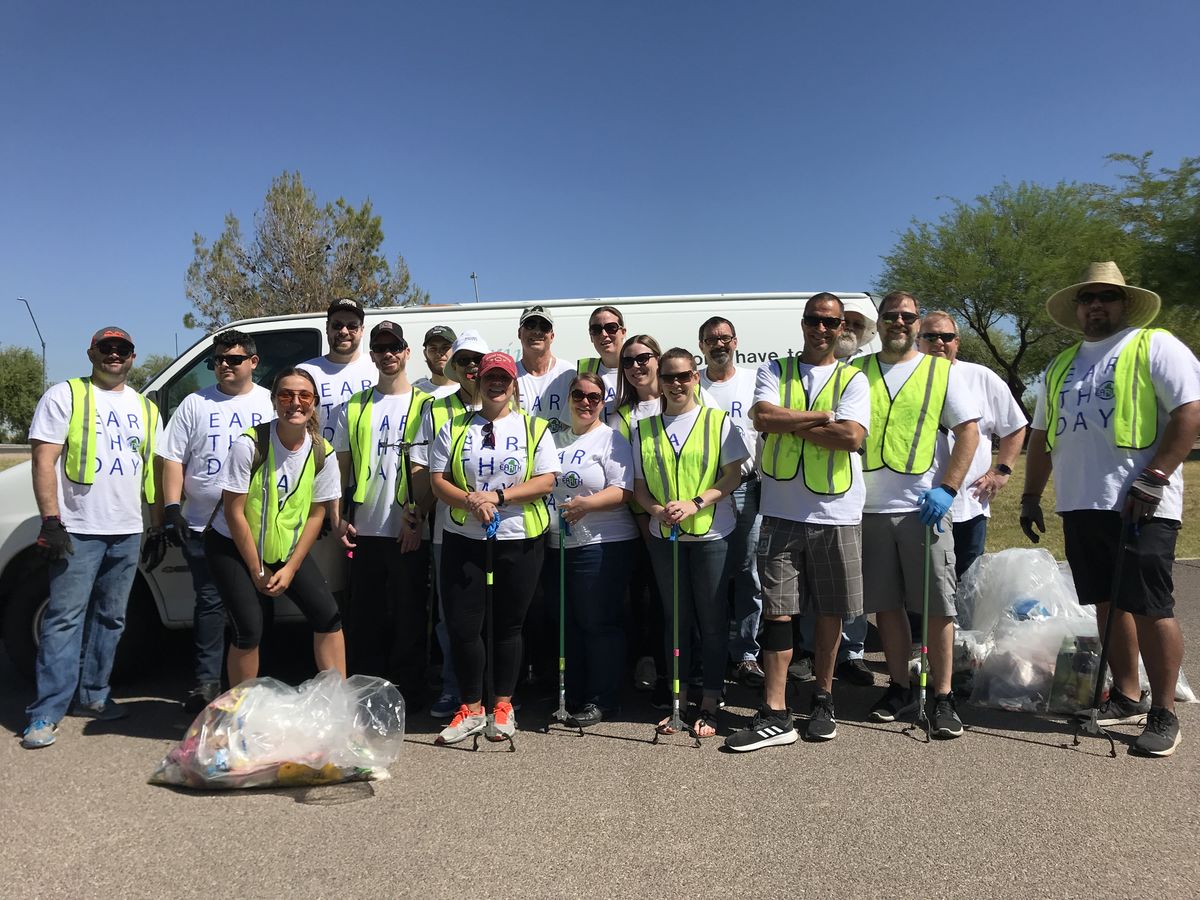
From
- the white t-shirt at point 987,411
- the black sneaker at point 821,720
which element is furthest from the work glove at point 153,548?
the white t-shirt at point 987,411

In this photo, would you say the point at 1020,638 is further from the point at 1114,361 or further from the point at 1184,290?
the point at 1184,290

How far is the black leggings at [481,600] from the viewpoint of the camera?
384 centimetres

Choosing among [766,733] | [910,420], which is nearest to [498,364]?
[910,420]

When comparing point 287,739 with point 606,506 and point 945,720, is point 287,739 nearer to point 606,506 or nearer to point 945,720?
point 606,506

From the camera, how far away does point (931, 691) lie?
13.8 ft

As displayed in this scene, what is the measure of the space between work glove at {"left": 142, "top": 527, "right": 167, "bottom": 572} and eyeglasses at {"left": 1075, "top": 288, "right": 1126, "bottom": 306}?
4.97m

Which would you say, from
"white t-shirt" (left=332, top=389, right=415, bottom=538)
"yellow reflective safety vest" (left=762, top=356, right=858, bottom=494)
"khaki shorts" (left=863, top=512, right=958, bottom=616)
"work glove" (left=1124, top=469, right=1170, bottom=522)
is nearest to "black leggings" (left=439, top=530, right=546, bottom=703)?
"white t-shirt" (left=332, top=389, right=415, bottom=538)

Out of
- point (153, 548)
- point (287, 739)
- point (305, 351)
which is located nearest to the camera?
point (287, 739)

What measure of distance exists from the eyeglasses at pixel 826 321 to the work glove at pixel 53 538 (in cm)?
376

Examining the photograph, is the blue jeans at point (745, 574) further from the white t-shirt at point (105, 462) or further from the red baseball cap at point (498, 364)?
the white t-shirt at point (105, 462)

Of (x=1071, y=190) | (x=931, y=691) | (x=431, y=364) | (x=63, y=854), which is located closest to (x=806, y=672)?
(x=931, y=691)

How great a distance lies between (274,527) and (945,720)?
3.30 m

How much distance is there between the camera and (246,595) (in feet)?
12.5

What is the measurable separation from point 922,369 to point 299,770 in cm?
341
